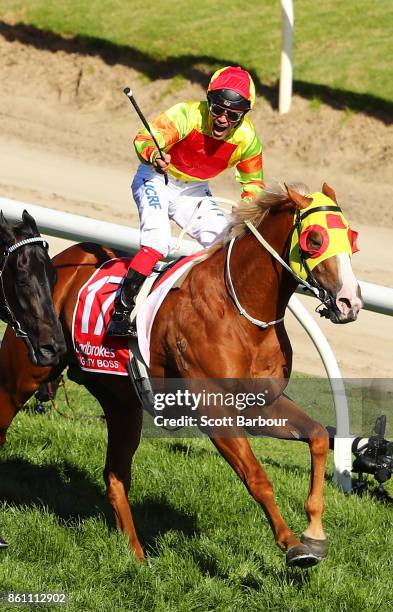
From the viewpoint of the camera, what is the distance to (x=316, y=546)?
5.33 m

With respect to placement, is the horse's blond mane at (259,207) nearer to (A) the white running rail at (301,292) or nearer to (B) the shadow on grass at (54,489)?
(A) the white running rail at (301,292)

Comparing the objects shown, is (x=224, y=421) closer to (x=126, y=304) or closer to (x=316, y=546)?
(x=316, y=546)

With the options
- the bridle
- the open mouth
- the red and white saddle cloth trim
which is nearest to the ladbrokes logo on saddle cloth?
the red and white saddle cloth trim

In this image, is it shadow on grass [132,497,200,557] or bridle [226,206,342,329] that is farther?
shadow on grass [132,497,200,557]

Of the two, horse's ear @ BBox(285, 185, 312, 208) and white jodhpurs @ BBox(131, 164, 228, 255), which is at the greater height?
horse's ear @ BBox(285, 185, 312, 208)

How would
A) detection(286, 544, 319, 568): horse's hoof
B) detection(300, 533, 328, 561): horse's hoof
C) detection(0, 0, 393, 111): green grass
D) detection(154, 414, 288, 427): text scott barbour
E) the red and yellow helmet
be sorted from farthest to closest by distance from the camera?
1. detection(0, 0, 393, 111): green grass
2. the red and yellow helmet
3. detection(154, 414, 288, 427): text scott barbour
4. detection(300, 533, 328, 561): horse's hoof
5. detection(286, 544, 319, 568): horse's hoof

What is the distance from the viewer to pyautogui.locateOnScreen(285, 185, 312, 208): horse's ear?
18.0 ft

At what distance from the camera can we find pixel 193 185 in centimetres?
651

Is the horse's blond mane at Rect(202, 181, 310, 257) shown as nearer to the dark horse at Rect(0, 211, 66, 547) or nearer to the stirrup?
the stirrup

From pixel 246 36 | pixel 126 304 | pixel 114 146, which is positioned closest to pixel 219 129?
pixel 126 304

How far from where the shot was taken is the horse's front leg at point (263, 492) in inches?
205

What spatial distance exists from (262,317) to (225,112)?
111cm

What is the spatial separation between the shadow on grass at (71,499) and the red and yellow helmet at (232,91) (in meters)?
2.21

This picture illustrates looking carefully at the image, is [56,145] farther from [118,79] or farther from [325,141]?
[325,141]
